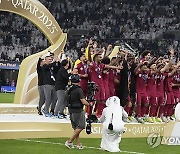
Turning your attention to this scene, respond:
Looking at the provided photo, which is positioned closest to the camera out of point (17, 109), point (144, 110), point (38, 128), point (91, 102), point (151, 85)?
point (38, 128)

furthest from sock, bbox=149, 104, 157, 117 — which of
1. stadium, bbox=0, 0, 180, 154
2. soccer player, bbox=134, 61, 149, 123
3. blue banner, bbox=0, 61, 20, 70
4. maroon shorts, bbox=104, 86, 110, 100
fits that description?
blue banner, bbox=0, 61, 20, 70

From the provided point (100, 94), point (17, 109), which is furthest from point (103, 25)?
point (100, 94)

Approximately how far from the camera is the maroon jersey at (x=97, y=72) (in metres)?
14.9

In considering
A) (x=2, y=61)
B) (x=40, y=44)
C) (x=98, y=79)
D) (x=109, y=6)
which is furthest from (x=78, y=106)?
(x=109, y=6)

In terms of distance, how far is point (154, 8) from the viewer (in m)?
48.7

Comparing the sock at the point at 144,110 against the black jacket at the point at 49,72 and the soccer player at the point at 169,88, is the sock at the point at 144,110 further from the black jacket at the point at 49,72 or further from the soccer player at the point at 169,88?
the black jacket at the point at 49,72

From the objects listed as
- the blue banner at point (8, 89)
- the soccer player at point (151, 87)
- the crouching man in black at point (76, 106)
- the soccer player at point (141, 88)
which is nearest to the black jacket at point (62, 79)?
the soccer player at point (141, 88)

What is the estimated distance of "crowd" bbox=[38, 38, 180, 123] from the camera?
15.1 meters

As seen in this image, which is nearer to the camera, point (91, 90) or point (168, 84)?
point (91, 90)

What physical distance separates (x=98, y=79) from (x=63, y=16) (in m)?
34.9

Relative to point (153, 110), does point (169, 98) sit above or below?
above

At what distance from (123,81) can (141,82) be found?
768 millimetres

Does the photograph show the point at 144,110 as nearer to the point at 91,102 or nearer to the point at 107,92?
the point at 107,92

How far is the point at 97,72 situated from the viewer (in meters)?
15.0
